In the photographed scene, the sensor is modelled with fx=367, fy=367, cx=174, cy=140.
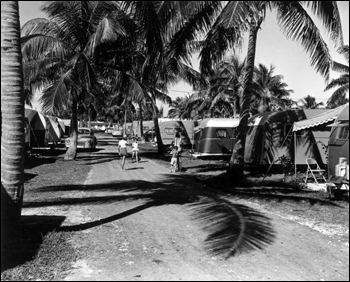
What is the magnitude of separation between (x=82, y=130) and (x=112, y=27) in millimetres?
22057

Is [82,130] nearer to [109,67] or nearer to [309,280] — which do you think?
[109,67]

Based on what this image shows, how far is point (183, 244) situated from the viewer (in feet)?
17.8

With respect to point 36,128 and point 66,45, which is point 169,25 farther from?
point 36,128

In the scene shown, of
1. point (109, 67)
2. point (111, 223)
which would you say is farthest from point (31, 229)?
point (109, 67)

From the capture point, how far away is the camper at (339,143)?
2.04m

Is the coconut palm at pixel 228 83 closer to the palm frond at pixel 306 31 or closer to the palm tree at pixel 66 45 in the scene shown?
the palm tree at pixel 66 45

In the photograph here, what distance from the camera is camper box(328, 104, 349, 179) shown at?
2.04 m

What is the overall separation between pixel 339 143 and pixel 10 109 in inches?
163

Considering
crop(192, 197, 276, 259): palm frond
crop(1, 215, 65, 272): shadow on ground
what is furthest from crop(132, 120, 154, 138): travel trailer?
crop(1, 215, 65, 272): shadow on ground

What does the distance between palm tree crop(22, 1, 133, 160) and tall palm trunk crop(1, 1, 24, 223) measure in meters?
8.38

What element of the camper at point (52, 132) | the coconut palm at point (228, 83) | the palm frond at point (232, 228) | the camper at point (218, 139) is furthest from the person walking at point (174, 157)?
the camper at point (52, 132)

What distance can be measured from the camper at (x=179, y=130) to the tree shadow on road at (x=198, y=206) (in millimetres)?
18275

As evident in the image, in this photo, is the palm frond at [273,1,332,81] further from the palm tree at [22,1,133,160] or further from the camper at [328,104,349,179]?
the palm tree at [22,1,133,160]

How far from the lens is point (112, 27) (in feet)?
43.2
